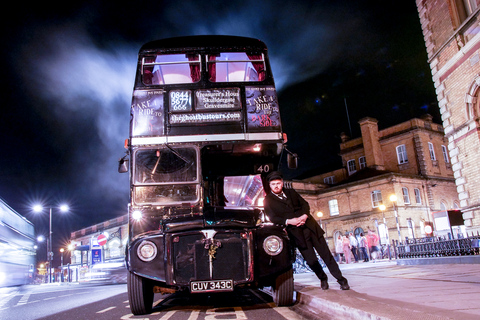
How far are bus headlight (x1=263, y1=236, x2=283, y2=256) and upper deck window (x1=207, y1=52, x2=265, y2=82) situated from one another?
3710mm

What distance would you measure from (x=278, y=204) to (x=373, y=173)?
37.0 metres

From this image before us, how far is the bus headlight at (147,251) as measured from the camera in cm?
527

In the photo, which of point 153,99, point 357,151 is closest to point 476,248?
point 153,99

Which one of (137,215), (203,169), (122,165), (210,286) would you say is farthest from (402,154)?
(210,286)

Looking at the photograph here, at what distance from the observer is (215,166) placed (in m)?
7.43

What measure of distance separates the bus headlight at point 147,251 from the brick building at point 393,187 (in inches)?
1323

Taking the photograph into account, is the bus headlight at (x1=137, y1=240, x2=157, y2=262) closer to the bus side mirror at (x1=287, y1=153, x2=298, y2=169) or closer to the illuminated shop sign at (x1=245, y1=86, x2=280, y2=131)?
the illuminated shop sign at (x1=245, y1=86, x2=280, y2=131)

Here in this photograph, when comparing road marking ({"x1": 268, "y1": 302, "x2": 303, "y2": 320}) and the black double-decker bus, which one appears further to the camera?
the black double-decker bus

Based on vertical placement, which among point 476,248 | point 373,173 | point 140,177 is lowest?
point 476,248

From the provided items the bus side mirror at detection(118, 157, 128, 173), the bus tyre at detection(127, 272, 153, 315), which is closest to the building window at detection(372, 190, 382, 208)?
the bus side mirror at detection(118, 157, 128, 173)

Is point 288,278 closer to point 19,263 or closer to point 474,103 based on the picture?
point 474,103

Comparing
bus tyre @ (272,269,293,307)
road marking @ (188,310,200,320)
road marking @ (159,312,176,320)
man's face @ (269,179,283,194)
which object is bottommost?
road marking @ (188,310,200,320)

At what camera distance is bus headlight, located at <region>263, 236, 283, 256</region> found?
5.39 meters

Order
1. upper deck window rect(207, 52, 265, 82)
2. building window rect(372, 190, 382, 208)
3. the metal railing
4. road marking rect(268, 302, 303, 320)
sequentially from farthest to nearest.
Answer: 1. building window rect(372, 190, 382, 208)
2. the metal railing
3. upper deck window rect(207, 52, 265, 82)
4. road marking rect(268, 302, 303, 320)
